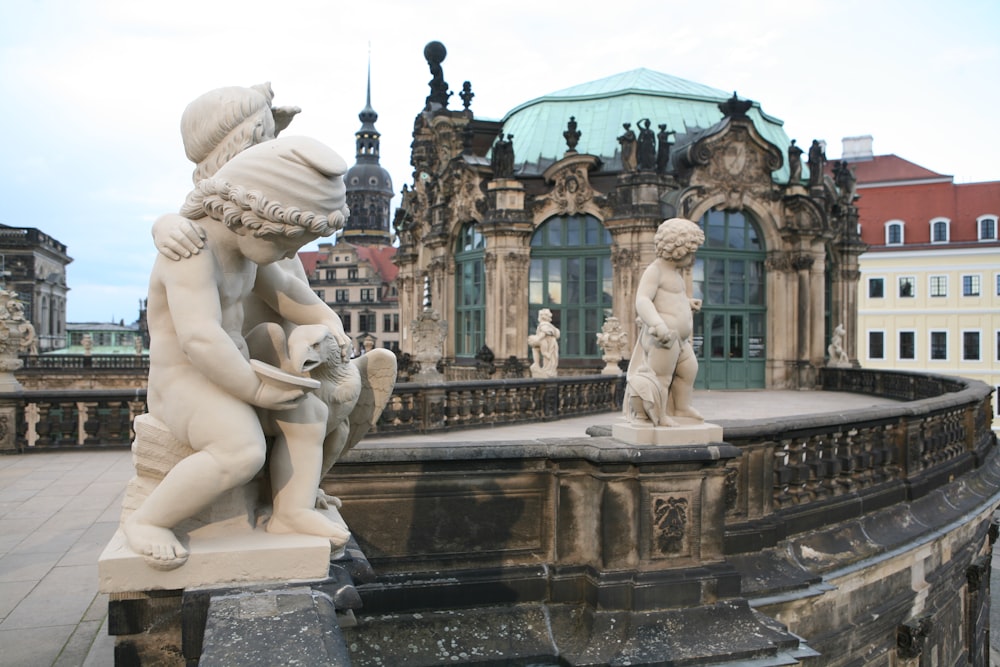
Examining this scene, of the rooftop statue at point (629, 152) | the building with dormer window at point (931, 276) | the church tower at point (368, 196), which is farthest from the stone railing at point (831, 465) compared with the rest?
the church tower at point (368, 196)

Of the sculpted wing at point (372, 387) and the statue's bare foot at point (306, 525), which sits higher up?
the sculpted wing at point (372, 387)

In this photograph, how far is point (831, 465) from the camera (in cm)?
681

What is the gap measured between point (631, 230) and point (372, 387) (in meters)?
20.1

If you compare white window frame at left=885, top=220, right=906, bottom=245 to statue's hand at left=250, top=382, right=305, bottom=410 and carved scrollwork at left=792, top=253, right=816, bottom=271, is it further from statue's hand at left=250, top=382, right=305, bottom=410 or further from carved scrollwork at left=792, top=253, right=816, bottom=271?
statue's hand at left=250, top=382, right=305, bottom=410

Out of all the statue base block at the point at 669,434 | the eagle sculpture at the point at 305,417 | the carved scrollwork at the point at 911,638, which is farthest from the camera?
the carved scrollwork at the point at 911,638

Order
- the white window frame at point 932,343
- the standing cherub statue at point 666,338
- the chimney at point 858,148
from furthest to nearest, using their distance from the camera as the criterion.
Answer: the chimney at point 858,148 → the white window frame at point 932,343 → the standing cherub statue at point 666,338

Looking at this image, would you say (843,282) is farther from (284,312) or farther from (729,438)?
(284,312)

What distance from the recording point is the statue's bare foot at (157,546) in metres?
2.49

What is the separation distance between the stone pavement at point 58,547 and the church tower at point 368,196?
304ft

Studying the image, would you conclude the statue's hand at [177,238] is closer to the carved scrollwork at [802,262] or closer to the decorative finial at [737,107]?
the decorative finial at [737,107]

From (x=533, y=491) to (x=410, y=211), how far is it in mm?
Result: 27256

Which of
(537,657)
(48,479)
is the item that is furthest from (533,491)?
(48,479)

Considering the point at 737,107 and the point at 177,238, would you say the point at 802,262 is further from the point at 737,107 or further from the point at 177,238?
the point at 177,238

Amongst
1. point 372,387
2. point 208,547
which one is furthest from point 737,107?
point 208,547
